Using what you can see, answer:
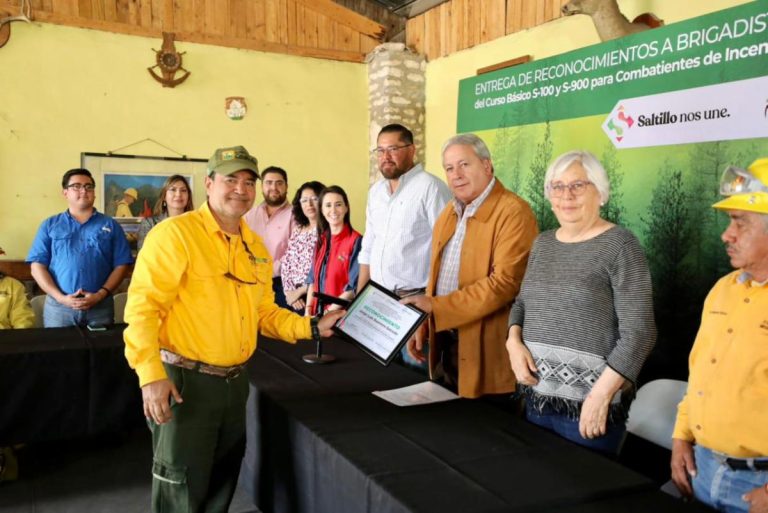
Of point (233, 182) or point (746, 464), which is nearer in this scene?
point (746, 464)

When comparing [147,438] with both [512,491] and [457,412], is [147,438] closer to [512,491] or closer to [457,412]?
[457,412]

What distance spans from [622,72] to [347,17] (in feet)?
13.0

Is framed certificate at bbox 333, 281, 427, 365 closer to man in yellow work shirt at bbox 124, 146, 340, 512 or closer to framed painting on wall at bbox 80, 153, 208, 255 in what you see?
man in yellow work shirt at bbox 124, 146, 340, 512

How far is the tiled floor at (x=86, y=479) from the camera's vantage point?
306cm

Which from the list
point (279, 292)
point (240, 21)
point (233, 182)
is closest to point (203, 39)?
point (240, 21)

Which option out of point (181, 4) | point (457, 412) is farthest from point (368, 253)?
point (181, 4)

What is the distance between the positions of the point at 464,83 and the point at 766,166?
146 inches

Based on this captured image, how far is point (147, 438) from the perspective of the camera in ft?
12.9

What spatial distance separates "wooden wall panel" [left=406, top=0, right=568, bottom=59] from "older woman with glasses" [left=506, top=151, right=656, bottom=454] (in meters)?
3.47

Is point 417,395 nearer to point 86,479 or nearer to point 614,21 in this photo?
point 86,479

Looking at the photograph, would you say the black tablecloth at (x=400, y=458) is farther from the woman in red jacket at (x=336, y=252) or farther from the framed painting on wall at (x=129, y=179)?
the framed painting on wall at (x=129, y=179)

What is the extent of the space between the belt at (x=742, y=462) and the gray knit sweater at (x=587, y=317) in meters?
0.30

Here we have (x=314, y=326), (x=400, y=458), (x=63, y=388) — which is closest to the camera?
(x=400, y=458)

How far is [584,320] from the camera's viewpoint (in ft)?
Answer: 6.10
